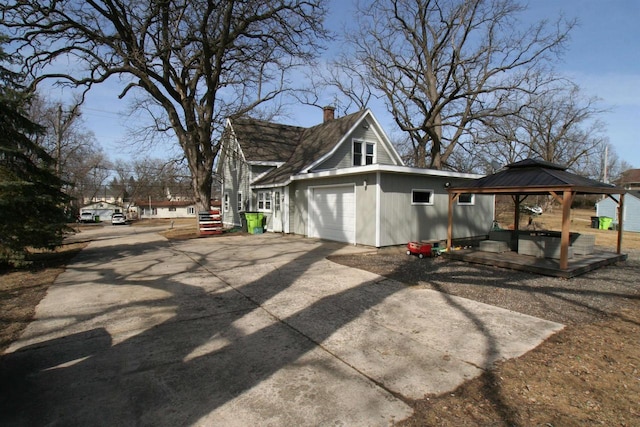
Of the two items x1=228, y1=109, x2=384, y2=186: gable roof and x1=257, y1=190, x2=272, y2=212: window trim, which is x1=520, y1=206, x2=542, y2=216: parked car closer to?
x1=228, y1=109, x2=384, y2=186: gable roof

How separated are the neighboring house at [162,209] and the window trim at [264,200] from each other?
45.4 meters

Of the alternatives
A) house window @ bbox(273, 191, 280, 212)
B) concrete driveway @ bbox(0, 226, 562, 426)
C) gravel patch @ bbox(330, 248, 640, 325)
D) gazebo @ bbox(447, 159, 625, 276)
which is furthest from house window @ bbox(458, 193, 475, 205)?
concrete driveway @ bbox(0, 226, 562, 426)

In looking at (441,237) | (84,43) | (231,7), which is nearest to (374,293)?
(441,237)

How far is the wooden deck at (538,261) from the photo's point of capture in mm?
7863

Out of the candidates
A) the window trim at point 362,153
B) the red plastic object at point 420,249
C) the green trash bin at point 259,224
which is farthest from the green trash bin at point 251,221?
the red plastic object at point 420,249

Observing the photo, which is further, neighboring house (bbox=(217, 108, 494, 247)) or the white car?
the white car

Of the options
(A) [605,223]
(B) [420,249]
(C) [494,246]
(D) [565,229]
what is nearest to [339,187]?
(B) [420,249]

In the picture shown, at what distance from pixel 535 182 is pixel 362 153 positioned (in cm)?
1041

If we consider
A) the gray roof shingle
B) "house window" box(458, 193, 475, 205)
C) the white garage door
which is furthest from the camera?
the gray roof shingle

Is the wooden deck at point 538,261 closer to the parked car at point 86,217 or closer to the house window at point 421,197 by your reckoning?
the house window at point 421,197

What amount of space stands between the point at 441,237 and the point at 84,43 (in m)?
18.1

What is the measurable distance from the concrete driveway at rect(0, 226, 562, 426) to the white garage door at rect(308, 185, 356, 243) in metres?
5.39

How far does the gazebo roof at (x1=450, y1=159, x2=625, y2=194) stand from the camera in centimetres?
811

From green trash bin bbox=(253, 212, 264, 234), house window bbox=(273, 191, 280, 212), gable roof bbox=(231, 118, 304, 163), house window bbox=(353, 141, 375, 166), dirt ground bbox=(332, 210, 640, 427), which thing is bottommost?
dirt ground bbox=(332, 210, 640, 427)
